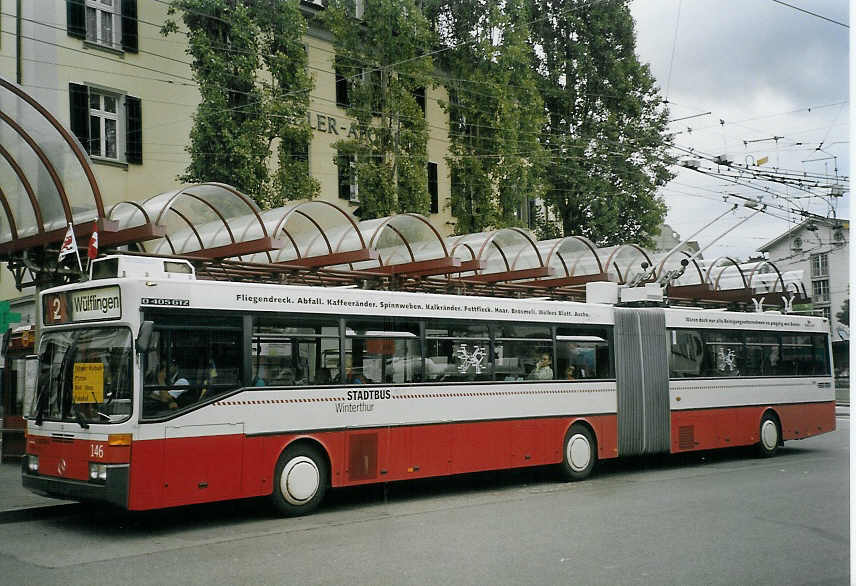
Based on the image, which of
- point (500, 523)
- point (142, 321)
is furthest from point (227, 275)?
point (500, 523)

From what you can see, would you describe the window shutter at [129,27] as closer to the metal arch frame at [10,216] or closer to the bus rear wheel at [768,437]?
the metal arch frame at [10,216]

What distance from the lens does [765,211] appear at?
1925 centimetres

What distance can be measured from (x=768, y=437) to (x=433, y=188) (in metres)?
10.3

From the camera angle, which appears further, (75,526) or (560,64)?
(560,64)

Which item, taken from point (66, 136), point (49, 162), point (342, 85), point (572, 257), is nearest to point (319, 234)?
point (66, 136)

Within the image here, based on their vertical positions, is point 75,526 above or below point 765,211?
below

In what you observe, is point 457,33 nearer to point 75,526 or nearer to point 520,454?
point 520,454

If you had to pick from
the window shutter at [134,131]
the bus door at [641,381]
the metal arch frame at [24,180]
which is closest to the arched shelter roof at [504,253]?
the bus door at [641,381]

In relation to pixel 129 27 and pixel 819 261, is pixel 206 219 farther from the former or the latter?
pixel 819 261

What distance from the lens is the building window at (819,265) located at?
20545 millimetres

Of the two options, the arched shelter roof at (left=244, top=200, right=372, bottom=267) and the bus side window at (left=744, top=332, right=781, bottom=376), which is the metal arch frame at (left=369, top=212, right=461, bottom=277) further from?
the bus side window at (left=744, top=332, right=781, bottom=376)

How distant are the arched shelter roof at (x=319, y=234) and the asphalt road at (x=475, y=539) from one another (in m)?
4.38

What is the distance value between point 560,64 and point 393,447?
13.4 m

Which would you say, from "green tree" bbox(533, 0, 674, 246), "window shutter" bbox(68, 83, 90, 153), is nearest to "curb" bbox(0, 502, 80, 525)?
"window shutter" bbox(68, 83, 90, 153)
